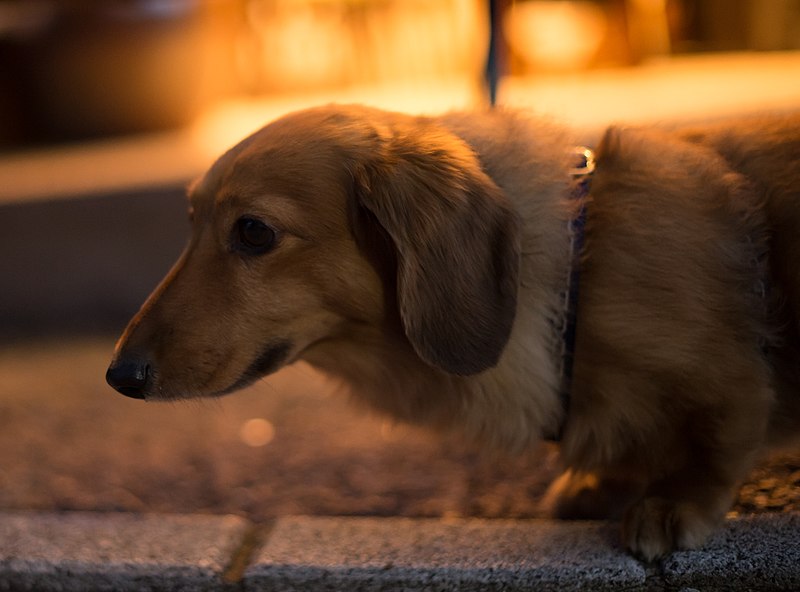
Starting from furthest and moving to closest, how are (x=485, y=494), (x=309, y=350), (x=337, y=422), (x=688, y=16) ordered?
(x=688, y=16)
(x=337, y=422)
(x=485, y=494)
(x=309, y=350)

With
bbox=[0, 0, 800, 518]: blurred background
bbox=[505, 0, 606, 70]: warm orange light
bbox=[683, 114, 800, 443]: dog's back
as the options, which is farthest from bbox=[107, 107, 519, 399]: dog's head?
bbox=[505, 0, 606, 70]: warm orange light

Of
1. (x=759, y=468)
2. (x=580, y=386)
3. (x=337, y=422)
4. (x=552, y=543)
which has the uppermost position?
(x=580, y=386)

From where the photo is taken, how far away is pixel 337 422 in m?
3.57

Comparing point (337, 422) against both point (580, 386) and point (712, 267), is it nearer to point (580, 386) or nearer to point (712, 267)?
point (580, 386)

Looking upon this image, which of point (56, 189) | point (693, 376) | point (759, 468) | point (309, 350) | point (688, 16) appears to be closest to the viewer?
point (693, 376)

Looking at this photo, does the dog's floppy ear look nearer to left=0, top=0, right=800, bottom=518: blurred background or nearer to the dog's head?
the dog's head

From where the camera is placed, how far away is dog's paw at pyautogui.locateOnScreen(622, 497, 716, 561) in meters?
1.98

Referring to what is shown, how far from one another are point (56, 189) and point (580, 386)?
3614 millimetres

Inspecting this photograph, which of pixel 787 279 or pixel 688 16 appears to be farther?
pixel 688 16

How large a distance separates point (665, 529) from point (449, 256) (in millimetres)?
747

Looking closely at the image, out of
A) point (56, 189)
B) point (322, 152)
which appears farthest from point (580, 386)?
point (56, 189)

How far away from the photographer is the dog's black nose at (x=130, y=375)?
2000mm

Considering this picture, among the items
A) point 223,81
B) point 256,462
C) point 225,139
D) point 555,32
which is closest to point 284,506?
point 256,462

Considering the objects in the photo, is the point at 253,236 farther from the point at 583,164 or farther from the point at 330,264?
the point at 583,164
